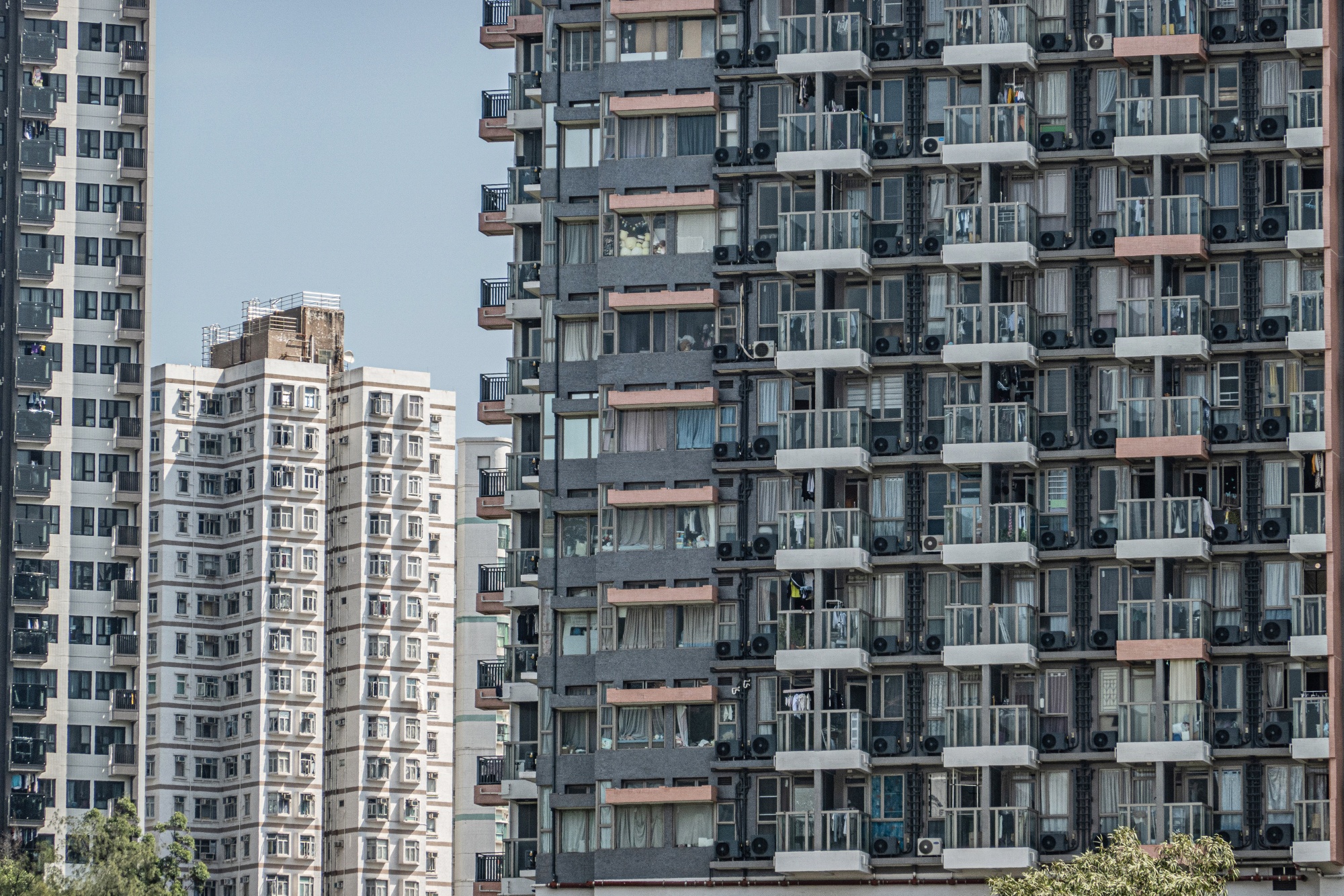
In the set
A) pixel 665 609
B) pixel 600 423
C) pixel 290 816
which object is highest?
pixel 600 423

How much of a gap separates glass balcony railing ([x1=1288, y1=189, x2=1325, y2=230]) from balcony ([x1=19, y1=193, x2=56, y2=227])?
75.5m

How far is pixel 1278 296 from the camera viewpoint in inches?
3593

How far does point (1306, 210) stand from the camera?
9050 cm

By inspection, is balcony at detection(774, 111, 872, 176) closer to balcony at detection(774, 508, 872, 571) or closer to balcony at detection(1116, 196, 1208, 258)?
balcony at detection(1116, 196, 1208, 258)

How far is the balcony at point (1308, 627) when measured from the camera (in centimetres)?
8762

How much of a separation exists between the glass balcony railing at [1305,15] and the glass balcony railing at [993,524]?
1638 centimetres

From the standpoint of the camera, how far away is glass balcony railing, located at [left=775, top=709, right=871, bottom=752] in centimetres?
9038

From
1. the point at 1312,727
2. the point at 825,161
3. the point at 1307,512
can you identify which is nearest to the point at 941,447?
the point at 825,161

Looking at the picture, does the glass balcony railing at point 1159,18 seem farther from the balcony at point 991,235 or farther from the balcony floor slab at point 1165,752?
the balcony floor slab at point 1165,752

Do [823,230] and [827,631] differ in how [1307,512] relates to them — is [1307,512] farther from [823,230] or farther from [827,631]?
[823,230]

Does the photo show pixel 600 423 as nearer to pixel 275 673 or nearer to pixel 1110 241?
pixel 1110 241

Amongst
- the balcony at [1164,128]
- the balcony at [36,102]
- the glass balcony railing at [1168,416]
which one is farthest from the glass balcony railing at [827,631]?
the balcony at [36,102]

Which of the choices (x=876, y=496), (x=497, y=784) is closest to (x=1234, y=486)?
(x=876, y=496)

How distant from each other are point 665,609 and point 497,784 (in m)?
19.5
